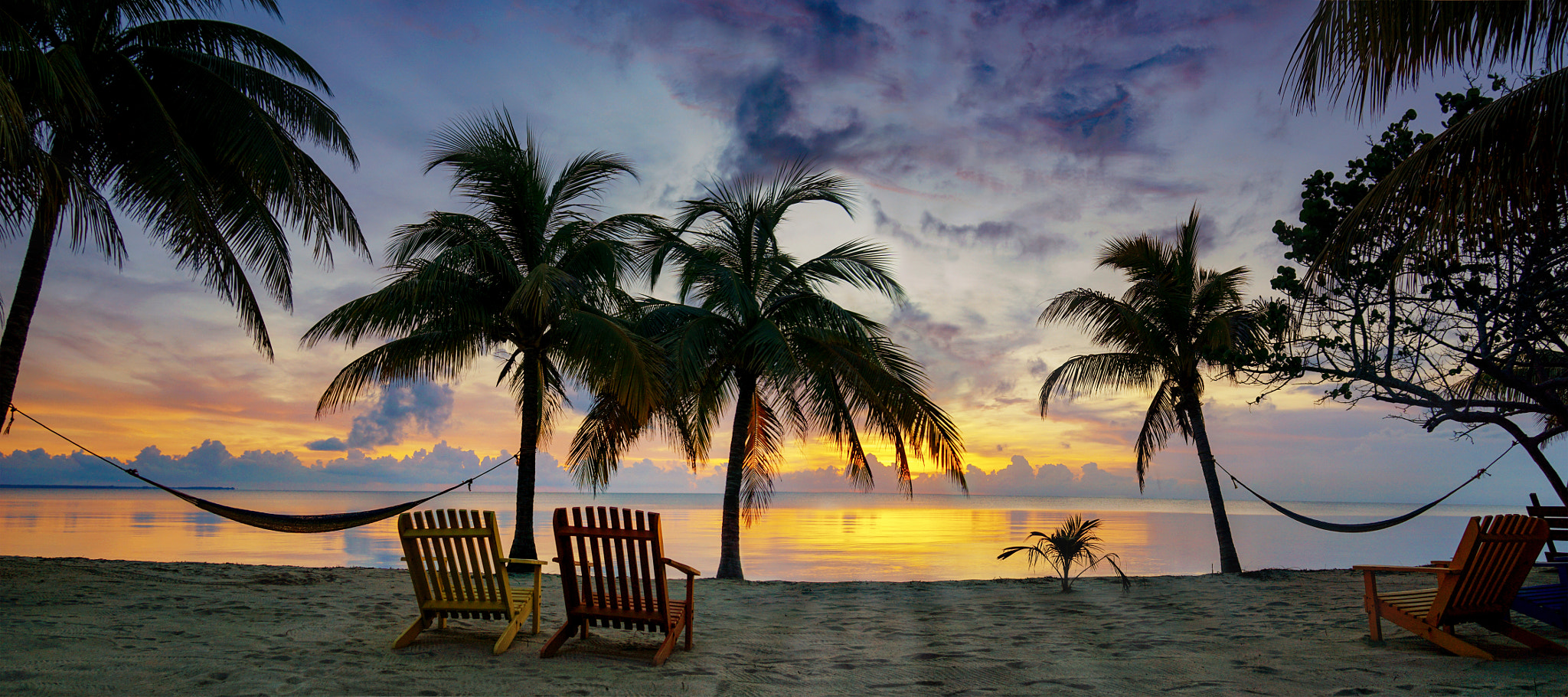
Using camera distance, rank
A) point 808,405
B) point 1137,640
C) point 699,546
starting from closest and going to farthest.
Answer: point 1137,640
point 808,405
point 699,546

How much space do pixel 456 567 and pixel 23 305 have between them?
19.8ft

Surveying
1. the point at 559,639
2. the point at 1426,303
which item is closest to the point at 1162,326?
the point at 1426,303

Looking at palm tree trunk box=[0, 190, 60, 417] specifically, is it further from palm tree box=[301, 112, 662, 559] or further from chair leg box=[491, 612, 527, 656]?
chair leg box=[491, 612, 527, 656]

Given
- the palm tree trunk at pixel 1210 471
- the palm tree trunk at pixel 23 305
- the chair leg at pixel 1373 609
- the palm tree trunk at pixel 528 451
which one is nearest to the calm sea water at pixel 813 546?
the palm tree trunk at pixel 1210 471

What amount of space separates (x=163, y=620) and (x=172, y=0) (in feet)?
23.0

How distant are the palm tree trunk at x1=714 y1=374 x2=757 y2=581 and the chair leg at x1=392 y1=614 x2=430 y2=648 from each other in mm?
6285

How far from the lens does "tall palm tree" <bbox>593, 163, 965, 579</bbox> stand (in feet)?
33.8

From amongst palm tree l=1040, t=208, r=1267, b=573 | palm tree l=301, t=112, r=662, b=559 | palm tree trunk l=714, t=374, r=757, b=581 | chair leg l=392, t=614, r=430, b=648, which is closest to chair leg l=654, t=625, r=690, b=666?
chair leg l=392, t=614, r=430, b=648

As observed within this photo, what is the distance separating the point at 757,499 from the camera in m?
13.4

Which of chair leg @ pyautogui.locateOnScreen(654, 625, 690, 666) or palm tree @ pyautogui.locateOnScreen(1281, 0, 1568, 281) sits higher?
palm tree @ pyautogui.locateOnScreen(1281, 0, 1568, 281)

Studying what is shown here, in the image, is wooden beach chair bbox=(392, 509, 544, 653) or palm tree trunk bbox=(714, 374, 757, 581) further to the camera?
palm tree trunk bbox=(714, 374, 757, 581)

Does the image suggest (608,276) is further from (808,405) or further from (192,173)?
(192,173)

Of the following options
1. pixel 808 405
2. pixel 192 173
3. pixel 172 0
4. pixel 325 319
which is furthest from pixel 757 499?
pixel 172 0

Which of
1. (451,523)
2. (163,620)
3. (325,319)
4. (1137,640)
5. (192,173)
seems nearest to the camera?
(451,523)
